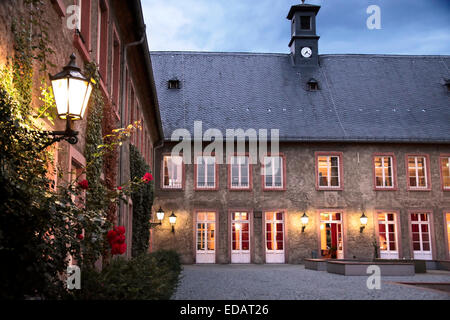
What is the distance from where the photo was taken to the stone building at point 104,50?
519cm

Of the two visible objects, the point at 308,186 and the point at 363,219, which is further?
the point at 308,186

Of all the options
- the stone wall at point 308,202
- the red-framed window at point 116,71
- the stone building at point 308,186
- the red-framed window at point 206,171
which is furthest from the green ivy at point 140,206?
the red-framed window at point 206,171

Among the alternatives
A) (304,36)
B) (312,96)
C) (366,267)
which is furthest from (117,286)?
(304,36)

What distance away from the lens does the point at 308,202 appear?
80.7ft

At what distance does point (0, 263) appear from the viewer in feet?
11.8

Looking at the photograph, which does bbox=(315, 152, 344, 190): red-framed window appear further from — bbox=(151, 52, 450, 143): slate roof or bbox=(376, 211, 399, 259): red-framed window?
bbox=(376, 211, 399, 259): red-framed window

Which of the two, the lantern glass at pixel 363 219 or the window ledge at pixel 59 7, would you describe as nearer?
the window ledge at pixel 59 7

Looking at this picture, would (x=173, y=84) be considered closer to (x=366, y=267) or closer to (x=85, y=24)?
(x=366, y=267)

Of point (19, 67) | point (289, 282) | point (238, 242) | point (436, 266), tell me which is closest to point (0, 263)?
point (19, 67)

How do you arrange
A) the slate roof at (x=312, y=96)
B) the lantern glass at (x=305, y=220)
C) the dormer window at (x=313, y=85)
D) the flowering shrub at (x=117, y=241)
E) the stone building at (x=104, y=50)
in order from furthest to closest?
the dormer window at (x=313, y=85)
the slate roof at (x=312, y=96)
the lantern glass at (x=305, y=220)
the flowering shrub at (x=117, y=241)
the stone building at (x=104, y=50)

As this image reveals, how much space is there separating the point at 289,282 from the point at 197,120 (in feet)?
41.9

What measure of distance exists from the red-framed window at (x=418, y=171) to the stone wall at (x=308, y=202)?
0.23m

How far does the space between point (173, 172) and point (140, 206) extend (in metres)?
9.21

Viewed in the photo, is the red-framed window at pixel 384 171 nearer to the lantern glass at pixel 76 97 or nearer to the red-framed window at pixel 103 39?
the red-framed window at pixel 103 39
